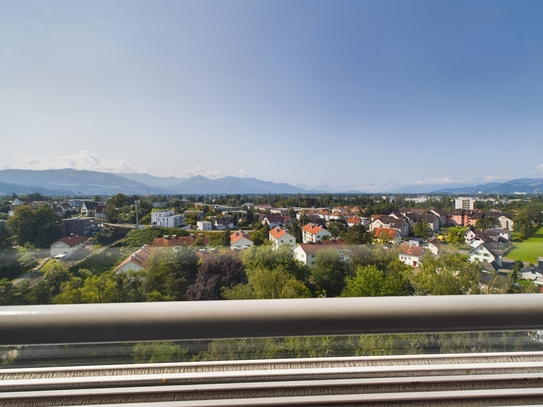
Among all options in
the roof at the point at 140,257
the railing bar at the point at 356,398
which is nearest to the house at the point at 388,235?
the railing bar at the point at 356,398

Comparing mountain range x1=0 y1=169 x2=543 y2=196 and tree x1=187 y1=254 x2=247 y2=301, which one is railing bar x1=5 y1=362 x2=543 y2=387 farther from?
mountain range x1=0 y1=169 x2=543 y2=196

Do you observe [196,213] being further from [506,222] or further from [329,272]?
[506,222]

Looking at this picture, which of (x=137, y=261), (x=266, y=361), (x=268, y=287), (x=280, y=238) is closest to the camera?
(x=266, y=361)

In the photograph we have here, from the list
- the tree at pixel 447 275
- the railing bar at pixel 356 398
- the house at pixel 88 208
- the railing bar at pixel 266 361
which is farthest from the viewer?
the house at pixel 88 208

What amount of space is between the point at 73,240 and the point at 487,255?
2.80 meters

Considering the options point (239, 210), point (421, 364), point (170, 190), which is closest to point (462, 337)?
point (421, 364)

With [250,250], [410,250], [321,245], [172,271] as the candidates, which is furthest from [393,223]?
[172,271]

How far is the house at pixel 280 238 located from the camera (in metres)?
1.81

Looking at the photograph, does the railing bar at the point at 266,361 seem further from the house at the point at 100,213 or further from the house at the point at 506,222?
the house at the point at 506,222

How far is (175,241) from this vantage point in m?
1.78

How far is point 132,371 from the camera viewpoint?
3.25 ft

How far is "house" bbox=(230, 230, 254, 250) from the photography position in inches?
70.5

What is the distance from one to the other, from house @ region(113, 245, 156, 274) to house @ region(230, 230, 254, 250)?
55 centimetres

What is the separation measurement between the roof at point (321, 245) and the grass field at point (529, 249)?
43.4 inches
